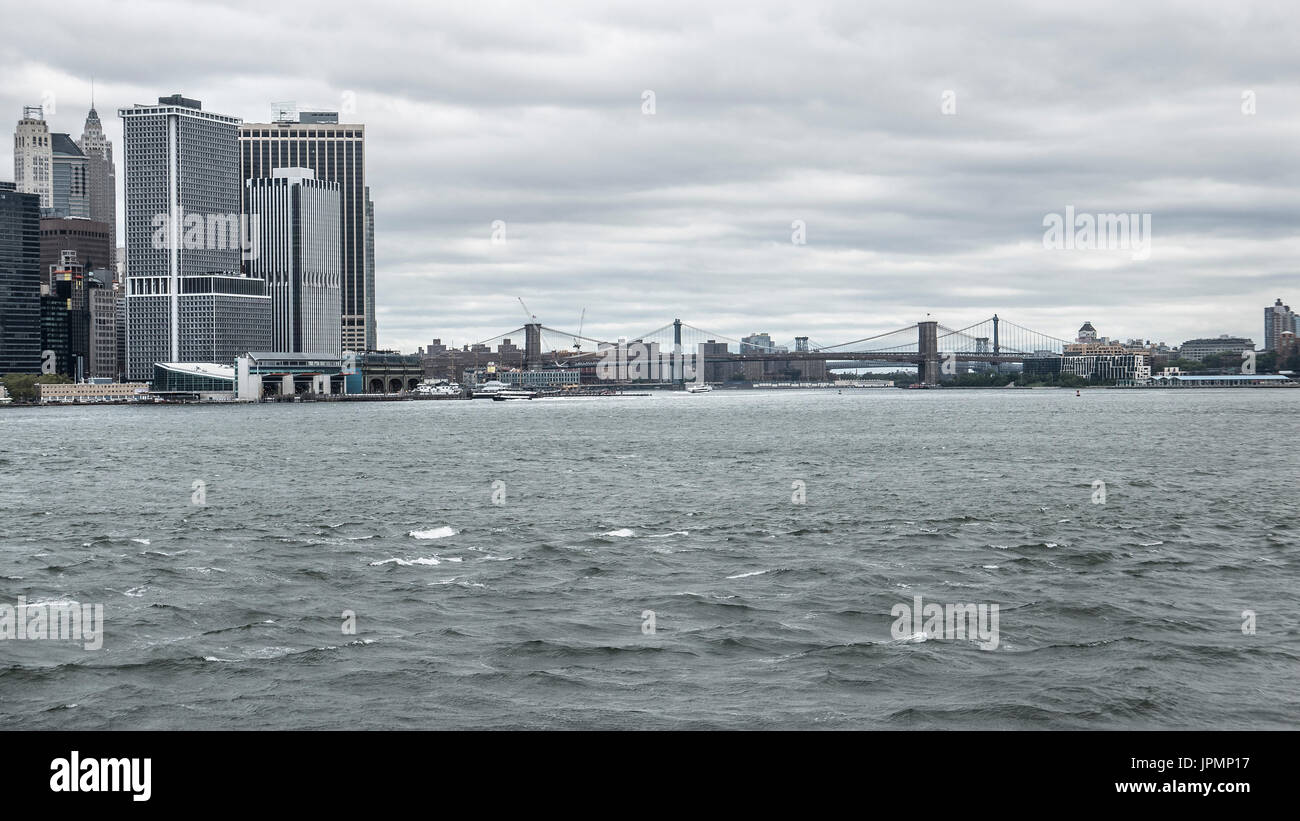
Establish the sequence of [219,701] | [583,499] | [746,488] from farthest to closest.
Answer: [746,488] < [583,499] < [219,701]

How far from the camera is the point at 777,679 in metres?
16.1

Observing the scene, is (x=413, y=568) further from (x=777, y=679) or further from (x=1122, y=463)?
(x=1122, y=463)

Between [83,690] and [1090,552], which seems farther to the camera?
[1090,552]

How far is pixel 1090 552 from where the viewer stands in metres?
26.9

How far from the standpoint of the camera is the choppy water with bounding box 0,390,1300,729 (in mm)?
14977

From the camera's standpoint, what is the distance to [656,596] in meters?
21.8

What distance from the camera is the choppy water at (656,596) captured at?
590 inches
